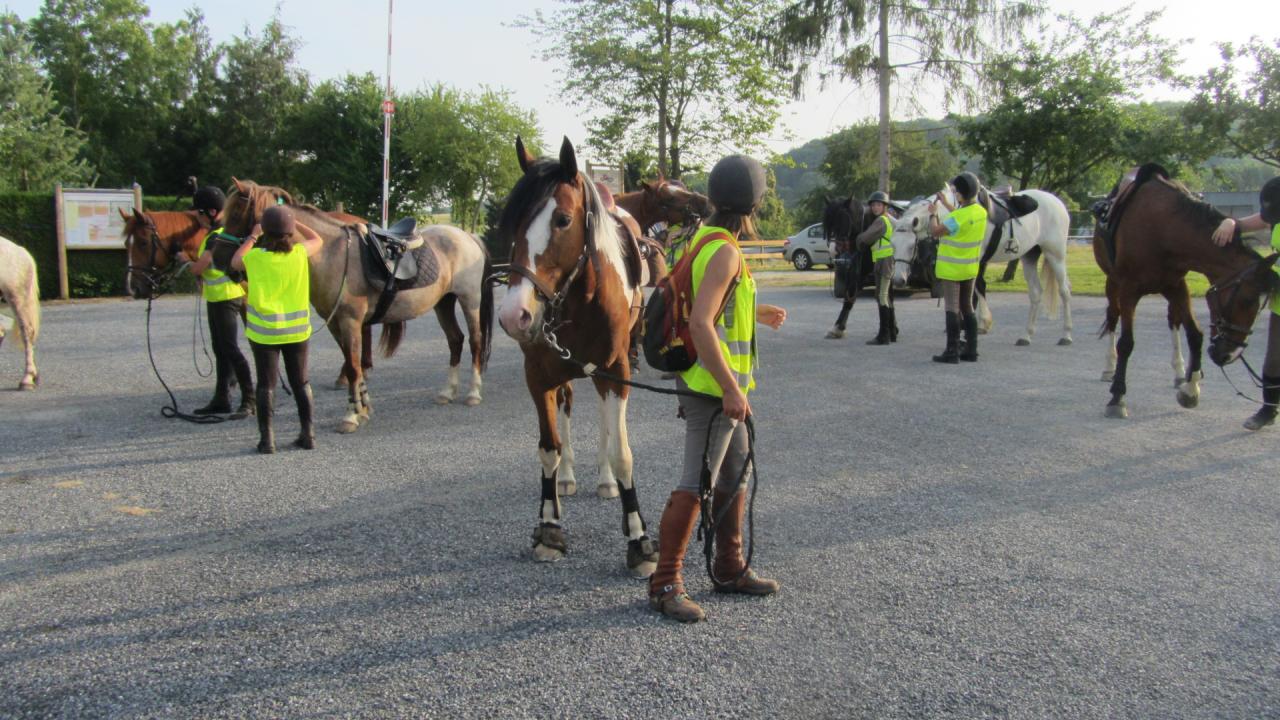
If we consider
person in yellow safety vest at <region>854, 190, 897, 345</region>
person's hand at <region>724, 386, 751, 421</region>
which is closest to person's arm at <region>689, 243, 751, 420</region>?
person's hand at <region>724, 386, 751, 421</region>

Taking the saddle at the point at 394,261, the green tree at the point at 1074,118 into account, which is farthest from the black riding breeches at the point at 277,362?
the green tree at the point at 1074,118

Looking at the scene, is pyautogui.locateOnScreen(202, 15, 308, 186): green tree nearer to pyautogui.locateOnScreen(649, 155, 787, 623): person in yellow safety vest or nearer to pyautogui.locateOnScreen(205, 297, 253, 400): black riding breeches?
pyautogui.locateOnScreen(205, 297, 253, 400): black riding breeches

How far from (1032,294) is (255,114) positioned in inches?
1481

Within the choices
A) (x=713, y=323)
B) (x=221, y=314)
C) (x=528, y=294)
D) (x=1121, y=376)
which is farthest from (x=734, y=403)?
(x=221, y=314)

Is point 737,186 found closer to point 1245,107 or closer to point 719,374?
point 719,374

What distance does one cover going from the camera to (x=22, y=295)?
870 centimetres

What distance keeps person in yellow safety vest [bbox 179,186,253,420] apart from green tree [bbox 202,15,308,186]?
32.4 meters

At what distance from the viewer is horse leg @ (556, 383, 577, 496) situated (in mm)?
4832

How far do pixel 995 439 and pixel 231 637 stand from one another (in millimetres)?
5425

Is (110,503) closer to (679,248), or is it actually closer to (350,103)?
(679,248)

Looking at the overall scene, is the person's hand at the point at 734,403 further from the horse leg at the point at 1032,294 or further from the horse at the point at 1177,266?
the horse leg at the point at 1032,294

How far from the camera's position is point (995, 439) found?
20.5 feet

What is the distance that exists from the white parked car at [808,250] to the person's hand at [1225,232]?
21.0 metres

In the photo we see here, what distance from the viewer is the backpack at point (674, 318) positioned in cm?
316
